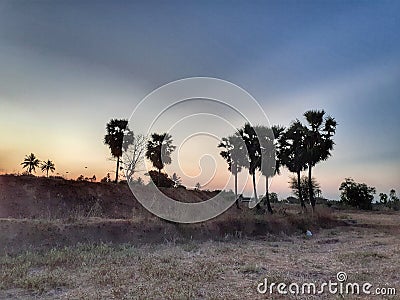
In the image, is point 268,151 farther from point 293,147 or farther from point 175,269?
point 175,269

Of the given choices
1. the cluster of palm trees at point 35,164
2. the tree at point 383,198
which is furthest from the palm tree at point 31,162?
the tree at point 383,198

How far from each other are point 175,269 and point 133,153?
573 inches

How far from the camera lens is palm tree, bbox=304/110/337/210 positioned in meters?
21.0

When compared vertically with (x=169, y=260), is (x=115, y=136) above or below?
above

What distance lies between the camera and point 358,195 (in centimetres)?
3456

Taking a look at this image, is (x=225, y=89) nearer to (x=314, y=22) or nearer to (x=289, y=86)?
(x=289, y=86)

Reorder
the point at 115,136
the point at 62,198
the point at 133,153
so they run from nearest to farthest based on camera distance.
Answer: the point at 62,198
the point at 133,153
the point at 115,136

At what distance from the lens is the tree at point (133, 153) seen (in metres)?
20.0

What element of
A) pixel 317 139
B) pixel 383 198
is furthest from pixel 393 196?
pixel 317 139

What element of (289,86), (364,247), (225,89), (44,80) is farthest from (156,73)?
(364,247)

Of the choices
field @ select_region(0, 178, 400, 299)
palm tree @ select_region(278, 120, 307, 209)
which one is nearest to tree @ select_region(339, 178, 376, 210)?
palm tree @ select_region(278, 120, 307, 209)

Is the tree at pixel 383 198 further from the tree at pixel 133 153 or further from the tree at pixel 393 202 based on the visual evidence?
the tree at pixel 133 153

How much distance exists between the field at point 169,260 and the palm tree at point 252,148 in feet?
23.9

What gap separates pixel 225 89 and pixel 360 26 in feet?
14.8
